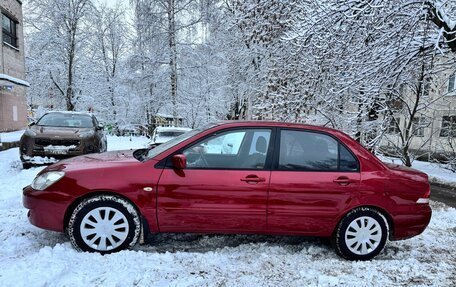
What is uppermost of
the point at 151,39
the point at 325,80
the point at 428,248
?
the point at 151,39

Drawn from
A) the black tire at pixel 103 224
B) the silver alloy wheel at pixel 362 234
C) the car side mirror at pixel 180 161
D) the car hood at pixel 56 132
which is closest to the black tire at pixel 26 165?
the car hood at pixel 56 132

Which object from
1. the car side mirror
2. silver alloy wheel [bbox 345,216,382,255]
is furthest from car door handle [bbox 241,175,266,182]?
silver alloy wheel [bbox 345,216,382,255]

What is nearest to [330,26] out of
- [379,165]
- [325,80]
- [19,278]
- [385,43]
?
[385,43]

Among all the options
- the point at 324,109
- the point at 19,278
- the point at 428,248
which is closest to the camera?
the point at 19,278

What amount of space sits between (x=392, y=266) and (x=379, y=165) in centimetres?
117

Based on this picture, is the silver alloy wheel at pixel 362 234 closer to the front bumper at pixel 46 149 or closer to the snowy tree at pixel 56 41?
the front bumper at pixel 46 149

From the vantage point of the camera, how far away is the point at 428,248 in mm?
4664

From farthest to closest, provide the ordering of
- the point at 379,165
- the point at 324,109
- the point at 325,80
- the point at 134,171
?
the point at 324,109 → the point at 325,80 → the point at 379,165 → the point at 134,171

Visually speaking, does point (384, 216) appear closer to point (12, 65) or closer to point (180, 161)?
point (180, 161)

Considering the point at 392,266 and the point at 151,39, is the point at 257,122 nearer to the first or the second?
the point at 392,266

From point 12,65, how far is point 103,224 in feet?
59.2

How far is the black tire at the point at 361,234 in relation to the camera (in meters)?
4.07

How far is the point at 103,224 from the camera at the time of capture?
12.4 feet

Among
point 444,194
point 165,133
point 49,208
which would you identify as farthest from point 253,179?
point 444,194
